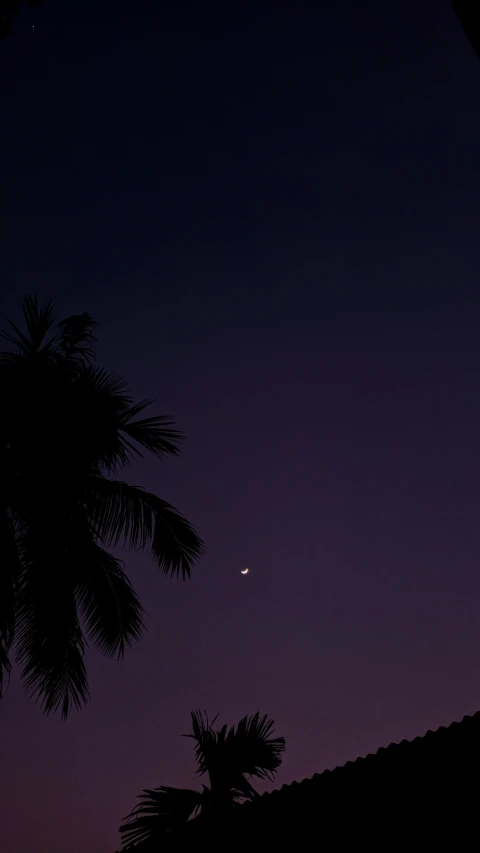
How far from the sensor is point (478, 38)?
191 cm

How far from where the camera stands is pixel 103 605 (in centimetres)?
986

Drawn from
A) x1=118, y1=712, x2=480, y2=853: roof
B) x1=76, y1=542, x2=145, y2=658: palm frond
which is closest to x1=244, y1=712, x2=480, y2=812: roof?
x1=118, y1=712, x2=480, y2=853: roof

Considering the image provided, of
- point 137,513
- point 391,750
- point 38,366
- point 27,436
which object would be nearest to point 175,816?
point 391,750

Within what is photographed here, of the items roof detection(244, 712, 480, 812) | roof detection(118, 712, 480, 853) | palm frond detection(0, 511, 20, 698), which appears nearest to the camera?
roof detection(118, 712, 480, 853)

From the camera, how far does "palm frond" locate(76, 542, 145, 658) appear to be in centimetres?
980

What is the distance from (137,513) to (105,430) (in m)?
1.42

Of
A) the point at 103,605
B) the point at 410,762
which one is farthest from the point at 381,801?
the point at 103,605

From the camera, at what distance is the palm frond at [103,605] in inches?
386

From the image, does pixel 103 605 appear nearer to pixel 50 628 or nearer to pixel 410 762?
pixel 50 628

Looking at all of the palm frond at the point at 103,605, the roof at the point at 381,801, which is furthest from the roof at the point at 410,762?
the palm frond at the point at 103,605

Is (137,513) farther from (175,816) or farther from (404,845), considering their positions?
(404,845)

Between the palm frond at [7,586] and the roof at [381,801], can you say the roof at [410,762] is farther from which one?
the palm frond at [7,586]

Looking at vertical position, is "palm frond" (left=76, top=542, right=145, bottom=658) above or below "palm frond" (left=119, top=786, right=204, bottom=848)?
above

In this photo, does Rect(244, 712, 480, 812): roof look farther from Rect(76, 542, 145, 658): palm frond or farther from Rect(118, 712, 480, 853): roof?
Rect(76, 542, 145, 658): palm frond
